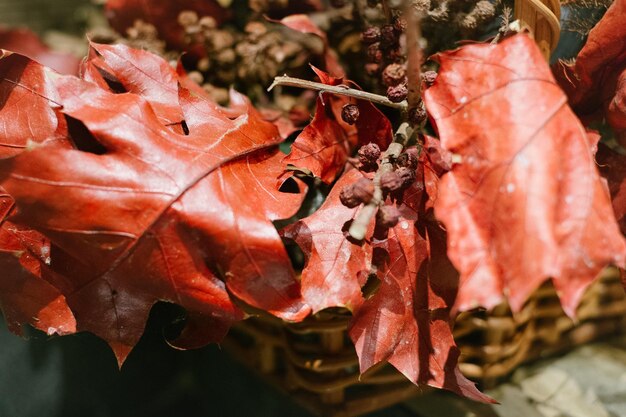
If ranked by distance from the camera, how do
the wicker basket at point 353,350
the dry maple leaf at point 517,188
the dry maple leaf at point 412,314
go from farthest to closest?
the wicker basket at point 353,350 < the dry maple leaf at point 412,314 < the dry maple leaf at point 517,188

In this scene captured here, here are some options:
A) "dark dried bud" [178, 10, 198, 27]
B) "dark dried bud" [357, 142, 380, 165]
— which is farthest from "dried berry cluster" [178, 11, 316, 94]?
"dark dried bud" [357, 142, 380, 165]

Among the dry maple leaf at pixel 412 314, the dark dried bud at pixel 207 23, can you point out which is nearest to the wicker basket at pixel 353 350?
the dry maple leaf at pixel 412 314

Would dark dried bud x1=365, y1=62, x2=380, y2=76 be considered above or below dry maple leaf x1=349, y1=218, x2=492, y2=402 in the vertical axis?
above

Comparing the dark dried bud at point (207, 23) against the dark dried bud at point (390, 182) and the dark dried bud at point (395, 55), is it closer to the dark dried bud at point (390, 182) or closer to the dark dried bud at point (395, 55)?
the dark dried bud at point (395, 55)

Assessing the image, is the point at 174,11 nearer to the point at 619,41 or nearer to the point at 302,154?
the point at 302,154

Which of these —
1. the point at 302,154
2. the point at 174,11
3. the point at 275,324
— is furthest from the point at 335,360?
the point at 174,11

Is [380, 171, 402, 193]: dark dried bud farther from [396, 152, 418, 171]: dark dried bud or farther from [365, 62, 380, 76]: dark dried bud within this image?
[365, 62, 380, 76]: dark dried bud
